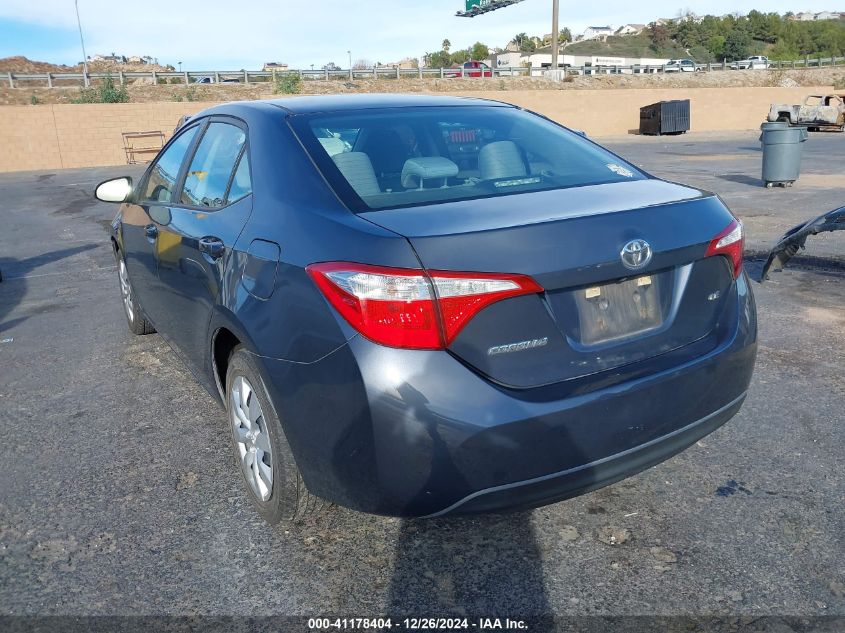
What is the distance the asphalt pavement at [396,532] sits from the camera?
257 cm

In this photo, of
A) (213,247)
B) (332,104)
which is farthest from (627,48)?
(213,247)

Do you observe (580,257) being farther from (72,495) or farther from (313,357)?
(72,495)

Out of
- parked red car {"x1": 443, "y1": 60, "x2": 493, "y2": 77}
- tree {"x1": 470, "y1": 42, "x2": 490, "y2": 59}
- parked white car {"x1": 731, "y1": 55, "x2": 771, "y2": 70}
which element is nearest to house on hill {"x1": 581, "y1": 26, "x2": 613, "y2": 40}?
tree {"x1": 470, "y1": 42, "x2": 490, "y2": 59}

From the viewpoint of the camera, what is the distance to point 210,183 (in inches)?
139

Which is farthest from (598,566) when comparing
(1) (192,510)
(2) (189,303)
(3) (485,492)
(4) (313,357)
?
(2) (189,303)

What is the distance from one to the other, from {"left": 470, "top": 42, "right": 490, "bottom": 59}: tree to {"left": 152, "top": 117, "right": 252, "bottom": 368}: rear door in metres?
141

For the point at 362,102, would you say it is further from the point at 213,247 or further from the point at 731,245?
the point at 731,245

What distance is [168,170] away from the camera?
14.2ft

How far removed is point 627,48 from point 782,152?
155390 millimetres

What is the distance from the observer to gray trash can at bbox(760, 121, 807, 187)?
13.3 metres

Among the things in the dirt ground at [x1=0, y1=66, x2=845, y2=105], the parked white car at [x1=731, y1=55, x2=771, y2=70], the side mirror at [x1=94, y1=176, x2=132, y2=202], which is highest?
A: the parked white car at [x1=731, y1=55, x2=771, y2=70]

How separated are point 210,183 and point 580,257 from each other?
193cm

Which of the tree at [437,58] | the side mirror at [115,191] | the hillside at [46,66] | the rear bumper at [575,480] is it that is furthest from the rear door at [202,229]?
the tree at [437,58]

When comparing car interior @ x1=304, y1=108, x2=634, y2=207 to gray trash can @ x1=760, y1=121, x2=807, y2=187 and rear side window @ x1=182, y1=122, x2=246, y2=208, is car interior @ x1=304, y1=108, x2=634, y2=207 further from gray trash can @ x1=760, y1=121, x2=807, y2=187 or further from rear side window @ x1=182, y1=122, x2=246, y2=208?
gray trash can @ x1=760, y1=121, x2=807, y2=187
